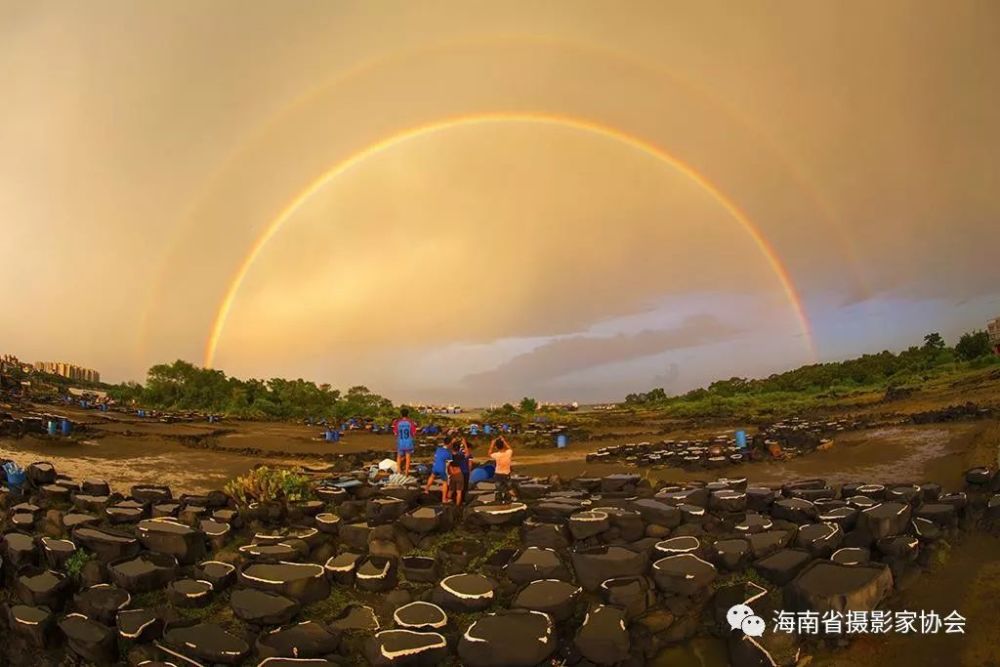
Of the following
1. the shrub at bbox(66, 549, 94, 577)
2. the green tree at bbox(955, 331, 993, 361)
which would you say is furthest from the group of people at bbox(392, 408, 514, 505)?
the green tree at bbox(955, 331, 993, 361)

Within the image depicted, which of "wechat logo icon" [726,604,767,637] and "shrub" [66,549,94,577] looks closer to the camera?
"wechat logo icon" [726,604,767,637]

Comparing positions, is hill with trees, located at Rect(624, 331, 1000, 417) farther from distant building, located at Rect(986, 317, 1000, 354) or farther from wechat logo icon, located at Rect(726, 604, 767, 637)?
wechat logo icon, located at Rect(726, 604, 767, 637)

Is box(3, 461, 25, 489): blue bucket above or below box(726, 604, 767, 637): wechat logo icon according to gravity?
above

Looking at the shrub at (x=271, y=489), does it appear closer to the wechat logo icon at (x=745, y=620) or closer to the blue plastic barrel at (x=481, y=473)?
the blue plastic barrel at (x=481, y=473)

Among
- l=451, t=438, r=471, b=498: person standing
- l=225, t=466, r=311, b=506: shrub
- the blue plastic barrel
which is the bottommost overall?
the blue plastic barrel

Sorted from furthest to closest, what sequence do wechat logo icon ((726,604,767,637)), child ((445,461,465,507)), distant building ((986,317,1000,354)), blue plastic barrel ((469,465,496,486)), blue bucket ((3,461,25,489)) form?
distant building ((986,317,1000,354))
blue plastic barrel ((469,465,496,486))
blue bucket ((3,461,25,489))
child ((445,461,465,507))
wechat logo icon ((726,604,767,637))

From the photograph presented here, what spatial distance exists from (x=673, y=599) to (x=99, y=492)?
11.7 m

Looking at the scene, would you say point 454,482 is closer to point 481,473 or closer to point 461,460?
point 461,460

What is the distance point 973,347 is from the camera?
51.2m

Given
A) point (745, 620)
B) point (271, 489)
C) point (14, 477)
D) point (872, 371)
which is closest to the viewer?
point (745, 620)

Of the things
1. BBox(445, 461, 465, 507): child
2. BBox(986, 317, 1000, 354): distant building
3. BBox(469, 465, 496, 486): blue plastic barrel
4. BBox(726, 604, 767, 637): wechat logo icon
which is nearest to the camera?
BBox(726, 604, 767, 637): wechat logo icon

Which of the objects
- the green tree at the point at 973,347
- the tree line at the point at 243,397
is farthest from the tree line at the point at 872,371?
the tree line at the point at 243,397

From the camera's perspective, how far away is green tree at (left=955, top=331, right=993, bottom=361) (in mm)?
49281

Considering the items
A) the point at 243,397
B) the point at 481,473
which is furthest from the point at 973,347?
the point at 243,397
